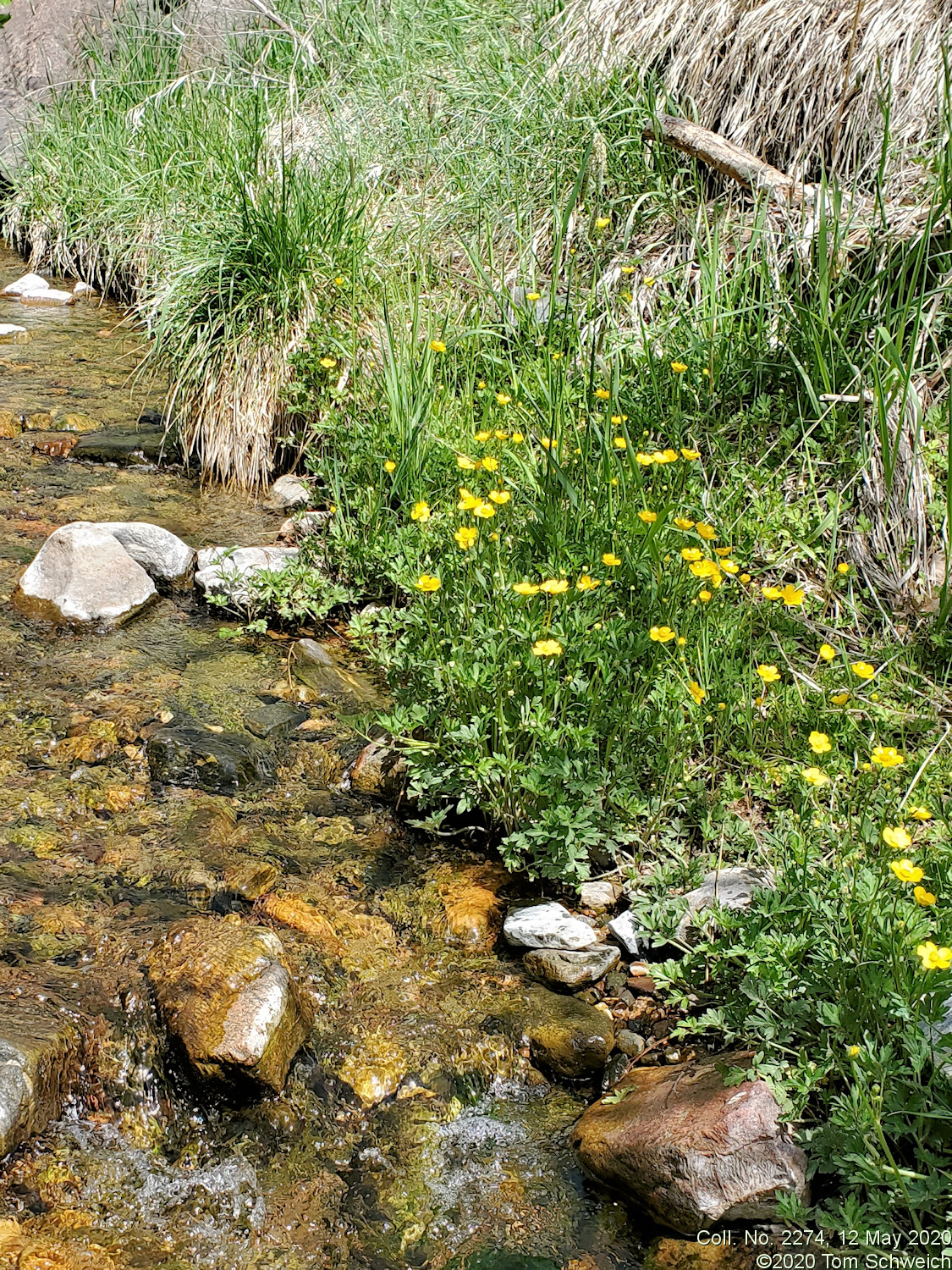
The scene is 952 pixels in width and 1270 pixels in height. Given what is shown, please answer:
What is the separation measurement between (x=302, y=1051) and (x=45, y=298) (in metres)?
6.86

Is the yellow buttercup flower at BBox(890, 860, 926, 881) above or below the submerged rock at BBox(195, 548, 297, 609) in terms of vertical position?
above

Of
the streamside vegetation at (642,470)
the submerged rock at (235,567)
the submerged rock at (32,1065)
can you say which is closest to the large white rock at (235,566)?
the submerged rock at (235,567)

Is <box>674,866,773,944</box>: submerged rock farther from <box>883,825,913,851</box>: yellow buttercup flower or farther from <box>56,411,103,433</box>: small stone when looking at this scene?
<box>56,411,103,433</box>: small stone

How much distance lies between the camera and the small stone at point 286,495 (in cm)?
470

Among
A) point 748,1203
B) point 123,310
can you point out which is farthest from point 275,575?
point 123,310

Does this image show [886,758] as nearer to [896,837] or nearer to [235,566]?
[896,837]

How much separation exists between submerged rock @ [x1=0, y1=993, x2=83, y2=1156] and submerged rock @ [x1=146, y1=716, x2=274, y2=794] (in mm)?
904

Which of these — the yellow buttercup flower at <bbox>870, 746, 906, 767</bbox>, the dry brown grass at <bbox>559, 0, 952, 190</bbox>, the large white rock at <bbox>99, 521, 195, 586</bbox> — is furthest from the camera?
the dry brown grass at <bbox>559, 0, 952, 190</bbox>

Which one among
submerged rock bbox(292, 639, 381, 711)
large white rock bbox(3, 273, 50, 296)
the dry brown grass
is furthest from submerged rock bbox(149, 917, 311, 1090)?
large white rock bbox(3, 273, 50, 296)

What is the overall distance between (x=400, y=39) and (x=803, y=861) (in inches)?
254

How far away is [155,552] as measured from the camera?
160 inches

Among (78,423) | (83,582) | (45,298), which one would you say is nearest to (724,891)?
(83,582)

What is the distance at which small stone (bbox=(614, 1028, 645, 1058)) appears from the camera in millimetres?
2293

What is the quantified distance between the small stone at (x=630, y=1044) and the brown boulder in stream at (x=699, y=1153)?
0.63 ft
